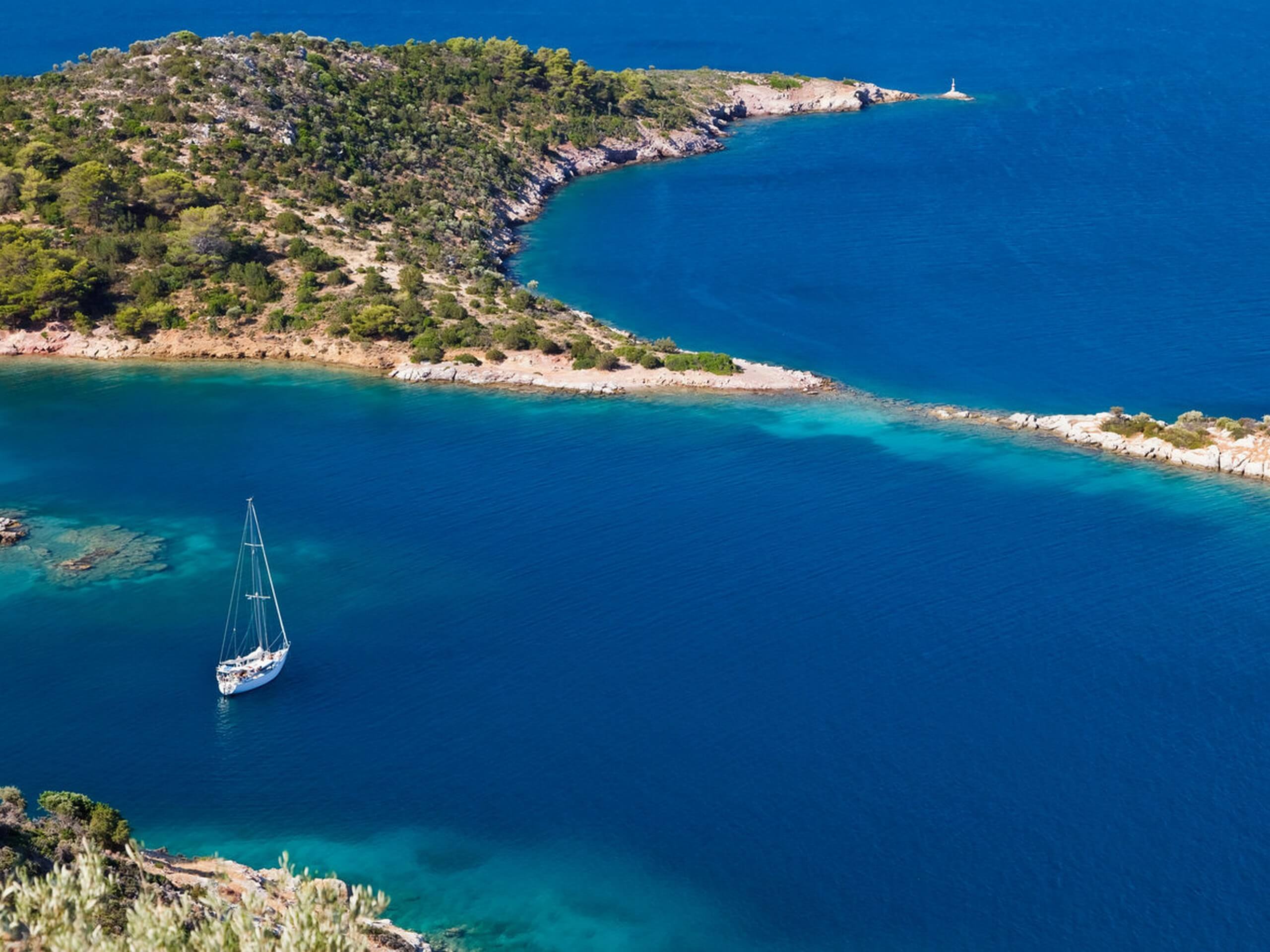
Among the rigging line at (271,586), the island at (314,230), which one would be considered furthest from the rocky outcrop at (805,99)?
the rigging line at (271,586)

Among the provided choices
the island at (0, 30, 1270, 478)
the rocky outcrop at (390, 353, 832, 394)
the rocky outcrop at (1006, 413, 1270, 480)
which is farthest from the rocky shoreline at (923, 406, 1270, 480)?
the rocky outcrop at (390, 353, 832, 394)

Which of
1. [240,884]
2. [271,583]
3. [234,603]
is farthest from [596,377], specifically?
[240,884]

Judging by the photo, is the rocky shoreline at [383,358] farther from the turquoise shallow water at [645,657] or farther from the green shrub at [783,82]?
the green shrub at [783,82]

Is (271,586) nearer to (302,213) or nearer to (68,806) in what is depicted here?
(68,806)

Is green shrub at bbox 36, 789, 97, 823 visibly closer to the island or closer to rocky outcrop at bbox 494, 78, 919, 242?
the island

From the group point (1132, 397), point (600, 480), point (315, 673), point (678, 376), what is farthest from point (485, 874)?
point (1132, 397)
